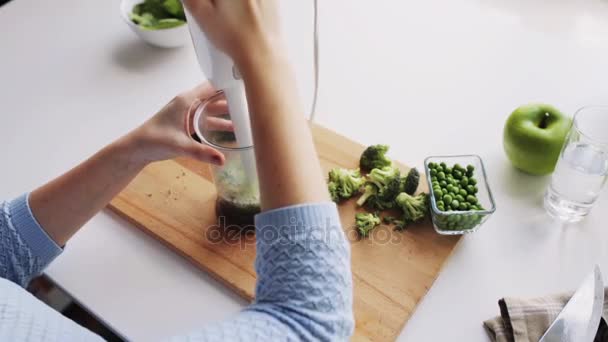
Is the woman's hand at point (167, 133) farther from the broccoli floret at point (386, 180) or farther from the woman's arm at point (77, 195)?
the broccoli floret at point (386, 180)

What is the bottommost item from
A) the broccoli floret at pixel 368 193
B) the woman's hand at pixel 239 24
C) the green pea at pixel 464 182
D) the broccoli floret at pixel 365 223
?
the broccoli floret at pixel 365 223

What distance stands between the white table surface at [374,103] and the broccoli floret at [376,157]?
0.05 meters

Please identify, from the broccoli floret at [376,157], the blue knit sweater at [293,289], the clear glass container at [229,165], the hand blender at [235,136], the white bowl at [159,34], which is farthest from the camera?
the white bowl at [159,34]

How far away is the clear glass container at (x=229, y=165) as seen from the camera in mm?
753

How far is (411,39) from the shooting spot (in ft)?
3.61

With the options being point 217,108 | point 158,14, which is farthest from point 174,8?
point 217,108

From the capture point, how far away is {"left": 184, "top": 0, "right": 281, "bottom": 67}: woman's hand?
0.55 metres

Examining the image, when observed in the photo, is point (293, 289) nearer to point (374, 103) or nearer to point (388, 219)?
point (388, 219)

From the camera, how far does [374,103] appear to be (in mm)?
989

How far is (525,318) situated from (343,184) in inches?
12.0

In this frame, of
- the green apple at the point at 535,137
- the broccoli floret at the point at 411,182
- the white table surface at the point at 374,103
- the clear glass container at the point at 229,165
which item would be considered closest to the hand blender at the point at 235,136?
the clear glass container at the point at 229,165

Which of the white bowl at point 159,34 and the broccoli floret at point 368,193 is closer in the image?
the broccoli floret at point 368,193

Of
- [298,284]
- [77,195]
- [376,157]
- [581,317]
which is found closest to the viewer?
[298,284]

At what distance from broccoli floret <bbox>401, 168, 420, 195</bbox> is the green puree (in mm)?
525
